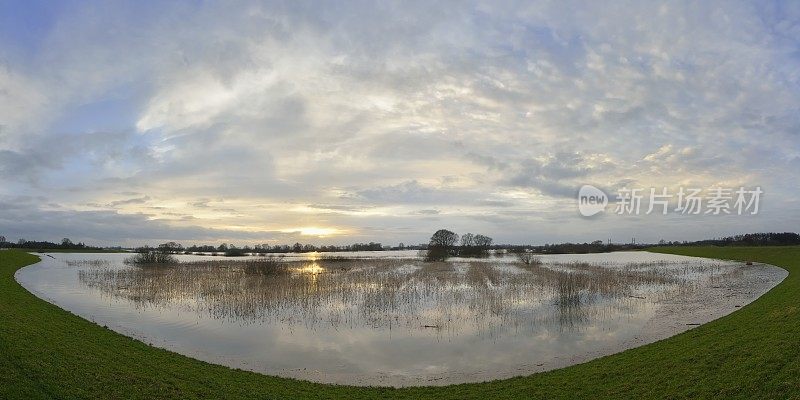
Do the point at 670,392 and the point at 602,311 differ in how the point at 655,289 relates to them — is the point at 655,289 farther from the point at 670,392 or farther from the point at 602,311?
the point at 670,392

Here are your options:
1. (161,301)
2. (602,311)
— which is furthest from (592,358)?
(161,301)

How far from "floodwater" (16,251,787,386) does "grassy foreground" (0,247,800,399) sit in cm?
196

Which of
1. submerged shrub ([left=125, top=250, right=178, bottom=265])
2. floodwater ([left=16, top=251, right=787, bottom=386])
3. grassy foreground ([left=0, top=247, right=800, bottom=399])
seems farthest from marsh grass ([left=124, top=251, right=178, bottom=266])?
grassy foreground ([left=0, top=247, right=800, bottom=399])

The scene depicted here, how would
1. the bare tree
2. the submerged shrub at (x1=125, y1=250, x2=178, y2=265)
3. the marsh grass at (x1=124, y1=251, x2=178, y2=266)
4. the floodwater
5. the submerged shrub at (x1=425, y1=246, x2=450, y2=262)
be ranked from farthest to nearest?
the bare tree
the submerged shrub at (x1=425, y1=246, x2=450, y2=262)
the submerged shrub at (x1=125, y1=250, x2=178, y2=265)
the marsh grass at (x1=124, y1=251, x2=178, y2=266)
the floodwater

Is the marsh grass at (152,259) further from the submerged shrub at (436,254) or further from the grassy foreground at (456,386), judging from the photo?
the grassy foreground at (456,386)

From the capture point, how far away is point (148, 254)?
75.8 m

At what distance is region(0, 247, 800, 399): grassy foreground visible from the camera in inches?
401

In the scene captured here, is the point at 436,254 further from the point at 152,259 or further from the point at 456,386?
the point at 456,386

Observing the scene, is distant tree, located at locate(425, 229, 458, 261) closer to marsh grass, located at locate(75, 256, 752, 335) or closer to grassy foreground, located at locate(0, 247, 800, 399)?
marsh grass, located at locate(75, 256, 752, 335)

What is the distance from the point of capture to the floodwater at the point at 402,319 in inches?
677

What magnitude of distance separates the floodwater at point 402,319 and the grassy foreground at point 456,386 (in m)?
1.96

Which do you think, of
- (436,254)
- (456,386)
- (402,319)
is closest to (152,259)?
(436,254)

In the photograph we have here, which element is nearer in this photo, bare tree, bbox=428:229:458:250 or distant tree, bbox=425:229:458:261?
distant tree, bbox=425:229:458:261

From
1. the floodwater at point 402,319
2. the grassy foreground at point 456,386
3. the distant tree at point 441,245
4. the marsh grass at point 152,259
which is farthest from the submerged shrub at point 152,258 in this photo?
the grassy foreground at point 456,386
